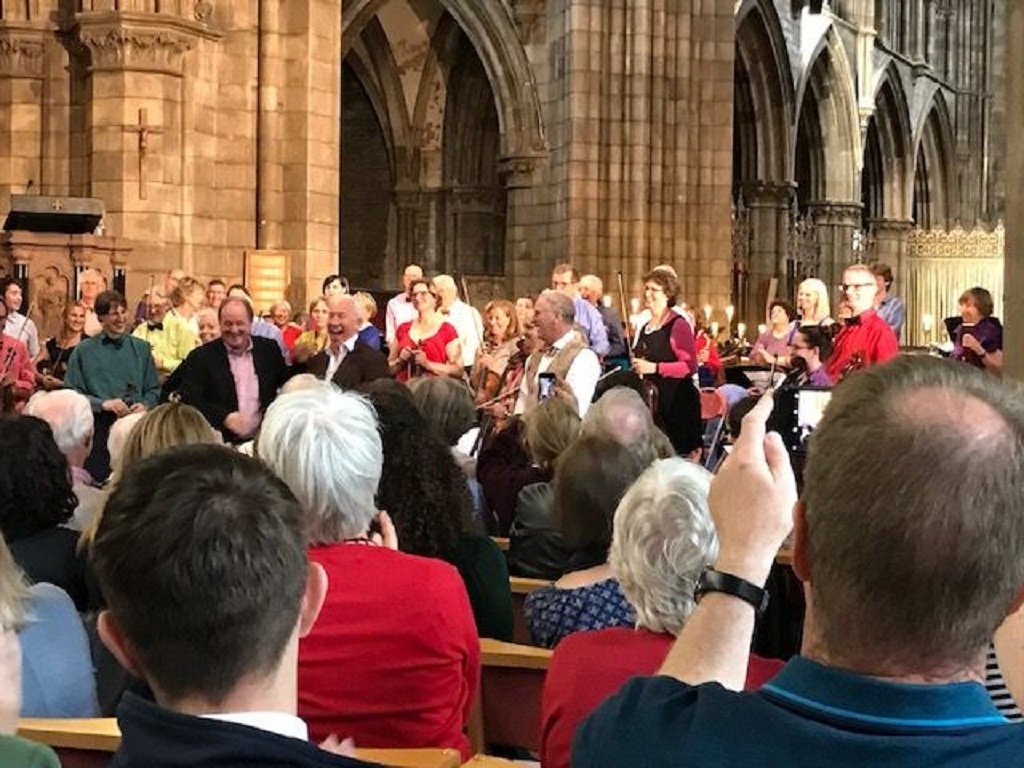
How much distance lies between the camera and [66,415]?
5.98m

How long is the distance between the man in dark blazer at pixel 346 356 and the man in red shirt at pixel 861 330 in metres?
2.47

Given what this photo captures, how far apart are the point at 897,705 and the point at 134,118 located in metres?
12.7

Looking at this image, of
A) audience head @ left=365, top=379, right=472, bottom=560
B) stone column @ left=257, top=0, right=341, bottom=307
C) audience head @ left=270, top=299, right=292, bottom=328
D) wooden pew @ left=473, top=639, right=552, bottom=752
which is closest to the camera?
wooden pew @ left=473, top=639, right=552, bottom=752

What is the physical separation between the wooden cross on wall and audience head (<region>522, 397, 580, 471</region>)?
27.0 feet

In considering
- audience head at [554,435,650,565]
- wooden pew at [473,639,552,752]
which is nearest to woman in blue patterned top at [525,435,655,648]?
audience head at [554,435,650,565]

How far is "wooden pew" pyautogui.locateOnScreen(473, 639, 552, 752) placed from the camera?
3641 millimetres

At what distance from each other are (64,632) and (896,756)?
2.18 m

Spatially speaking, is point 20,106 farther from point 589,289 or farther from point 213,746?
point 213,746

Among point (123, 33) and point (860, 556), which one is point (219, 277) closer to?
point (123, 33)

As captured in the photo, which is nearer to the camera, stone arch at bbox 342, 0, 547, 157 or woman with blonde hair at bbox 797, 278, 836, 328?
woman with blonde hair at bbox 797, 278, 836, 328

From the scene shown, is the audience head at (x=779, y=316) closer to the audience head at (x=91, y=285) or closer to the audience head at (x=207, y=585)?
the audience head at (x=91, y=285)

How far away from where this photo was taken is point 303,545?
2.10 metres

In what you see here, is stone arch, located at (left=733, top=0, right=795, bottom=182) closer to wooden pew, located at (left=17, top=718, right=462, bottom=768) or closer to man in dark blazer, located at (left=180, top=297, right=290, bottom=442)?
man in dark blazer, located at (left=180, top=297, right=290, bottom=442)

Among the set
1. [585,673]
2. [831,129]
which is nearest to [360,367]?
[585,673]
